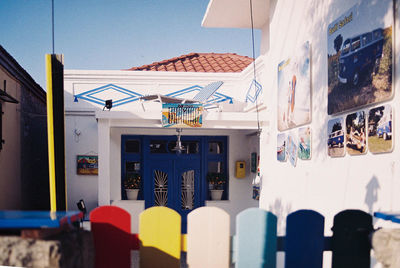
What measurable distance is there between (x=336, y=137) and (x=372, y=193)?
0.80m

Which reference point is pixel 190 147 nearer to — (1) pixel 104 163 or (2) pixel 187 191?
(2) pixel 187 191

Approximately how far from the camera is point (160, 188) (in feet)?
31.1

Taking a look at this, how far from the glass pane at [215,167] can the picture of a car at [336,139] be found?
6.18m

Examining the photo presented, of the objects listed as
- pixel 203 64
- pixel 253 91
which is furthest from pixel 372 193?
pixel 203 64

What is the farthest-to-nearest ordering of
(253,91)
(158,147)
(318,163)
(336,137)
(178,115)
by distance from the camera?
1. (158,147)
2. (253,91)
3. (178,115)
4. (318,163)
5. (336,137)

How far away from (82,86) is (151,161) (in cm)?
297

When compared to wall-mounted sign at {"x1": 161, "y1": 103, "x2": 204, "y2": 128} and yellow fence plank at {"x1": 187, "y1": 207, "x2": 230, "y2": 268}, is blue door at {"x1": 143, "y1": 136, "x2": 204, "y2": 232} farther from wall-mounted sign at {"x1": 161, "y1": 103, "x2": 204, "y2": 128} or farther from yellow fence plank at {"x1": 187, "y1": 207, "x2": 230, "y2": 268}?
yellow fence plank at {"x1": 187, "y1": 207, "x2": 230, "y2": 268}

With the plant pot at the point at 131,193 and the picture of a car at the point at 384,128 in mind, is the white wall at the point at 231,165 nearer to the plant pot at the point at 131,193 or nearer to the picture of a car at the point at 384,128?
the plant pot at the point at 131,193

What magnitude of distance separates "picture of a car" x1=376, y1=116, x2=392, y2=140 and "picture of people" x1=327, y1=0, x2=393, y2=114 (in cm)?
18

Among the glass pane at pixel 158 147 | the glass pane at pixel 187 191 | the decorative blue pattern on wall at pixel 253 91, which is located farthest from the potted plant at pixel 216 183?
the decorative blue pattern on wall at pixel 253 91

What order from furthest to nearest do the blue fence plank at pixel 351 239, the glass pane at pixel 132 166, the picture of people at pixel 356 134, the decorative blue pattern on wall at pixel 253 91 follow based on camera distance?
the glass pane at pixel 132 166, the decorative blue pattern on wall at pixel 253 91, the picture of people at pixel 356 134, the blue fence plank at pixel 351 239

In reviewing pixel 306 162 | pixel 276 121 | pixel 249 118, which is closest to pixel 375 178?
pixel 306 162

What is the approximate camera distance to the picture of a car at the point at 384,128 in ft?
8.81

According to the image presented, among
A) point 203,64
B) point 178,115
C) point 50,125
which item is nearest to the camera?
point 50,125
